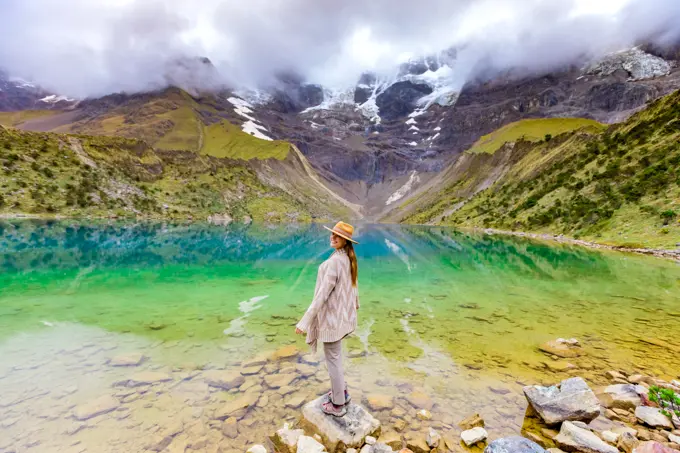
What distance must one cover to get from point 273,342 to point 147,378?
13.4 feet

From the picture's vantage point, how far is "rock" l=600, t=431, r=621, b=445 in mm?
6086

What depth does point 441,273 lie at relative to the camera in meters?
29.1

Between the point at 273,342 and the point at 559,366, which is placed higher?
the point at 559,366

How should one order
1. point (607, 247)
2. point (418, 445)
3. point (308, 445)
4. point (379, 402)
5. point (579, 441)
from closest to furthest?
point (579, 441), point (308, 445), point (418, 445), point (379, 402), point (607, 247)

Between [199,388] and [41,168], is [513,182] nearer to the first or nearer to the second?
[199,388]

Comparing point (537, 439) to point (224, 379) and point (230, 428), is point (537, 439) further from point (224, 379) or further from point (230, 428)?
point (224, 379)

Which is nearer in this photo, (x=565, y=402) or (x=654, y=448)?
(x=654, y=448)

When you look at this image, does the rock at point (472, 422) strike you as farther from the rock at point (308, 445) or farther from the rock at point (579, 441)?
the rock at point (308, 445)

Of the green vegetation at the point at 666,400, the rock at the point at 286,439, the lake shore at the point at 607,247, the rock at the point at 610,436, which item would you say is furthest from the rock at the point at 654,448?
the lake shore at the point at 607,247

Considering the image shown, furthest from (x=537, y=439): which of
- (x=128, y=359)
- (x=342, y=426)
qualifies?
(x=128, y=359)

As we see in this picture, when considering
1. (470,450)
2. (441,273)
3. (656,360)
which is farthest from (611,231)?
(470,450)

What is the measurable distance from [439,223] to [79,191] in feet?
398

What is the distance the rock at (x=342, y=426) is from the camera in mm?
6328

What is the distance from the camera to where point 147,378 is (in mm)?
9352
